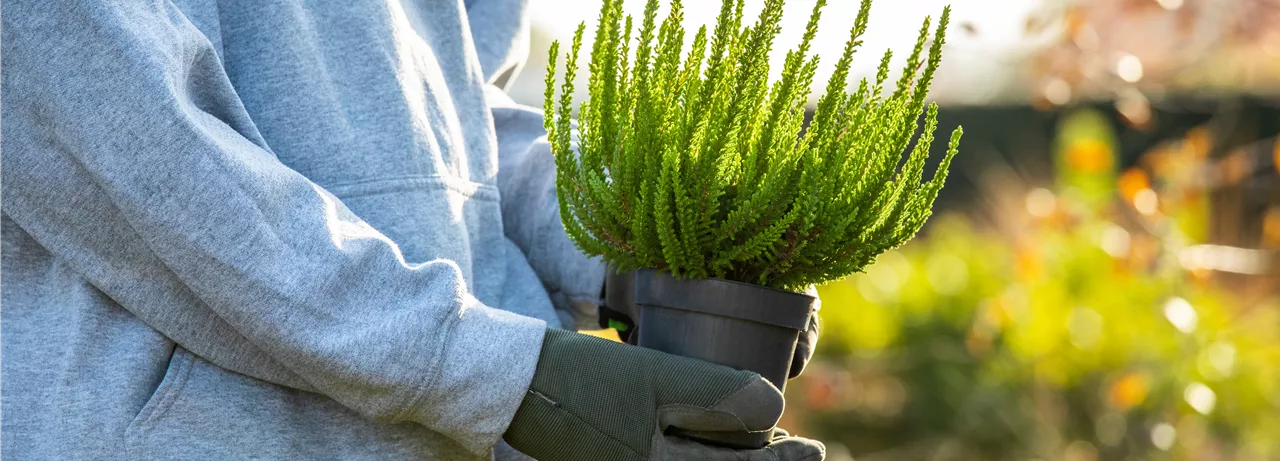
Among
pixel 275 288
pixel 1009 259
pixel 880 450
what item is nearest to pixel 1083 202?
pixel 1009 259

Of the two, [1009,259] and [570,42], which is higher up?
[570,42]

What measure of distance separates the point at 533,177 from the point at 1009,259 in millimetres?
3613

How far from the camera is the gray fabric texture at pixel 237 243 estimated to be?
89cm

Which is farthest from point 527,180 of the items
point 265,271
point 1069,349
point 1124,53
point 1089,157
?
point 1089,157

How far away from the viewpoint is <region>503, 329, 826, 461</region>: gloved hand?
3.33ft

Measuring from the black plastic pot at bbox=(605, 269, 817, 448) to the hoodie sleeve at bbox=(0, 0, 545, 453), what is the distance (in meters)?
0.15

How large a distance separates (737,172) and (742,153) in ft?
0.08

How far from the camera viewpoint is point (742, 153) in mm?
1062

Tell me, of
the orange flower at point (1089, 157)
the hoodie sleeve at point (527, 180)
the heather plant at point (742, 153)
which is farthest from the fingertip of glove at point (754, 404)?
the orange flower at point (1089, 157)

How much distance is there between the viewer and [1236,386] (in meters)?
3.60

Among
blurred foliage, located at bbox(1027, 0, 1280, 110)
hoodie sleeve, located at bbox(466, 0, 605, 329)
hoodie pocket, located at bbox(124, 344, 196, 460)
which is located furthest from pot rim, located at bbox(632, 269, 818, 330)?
blurred foliage, located at bbox(1027, 0, 1280, 110)

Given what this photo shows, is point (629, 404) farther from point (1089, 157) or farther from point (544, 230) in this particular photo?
point (1089, 157)

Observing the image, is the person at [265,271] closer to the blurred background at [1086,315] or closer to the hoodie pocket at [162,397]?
the hoodie pocket at [162,397]

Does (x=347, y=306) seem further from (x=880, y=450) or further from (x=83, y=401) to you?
(x=880, y=450)
